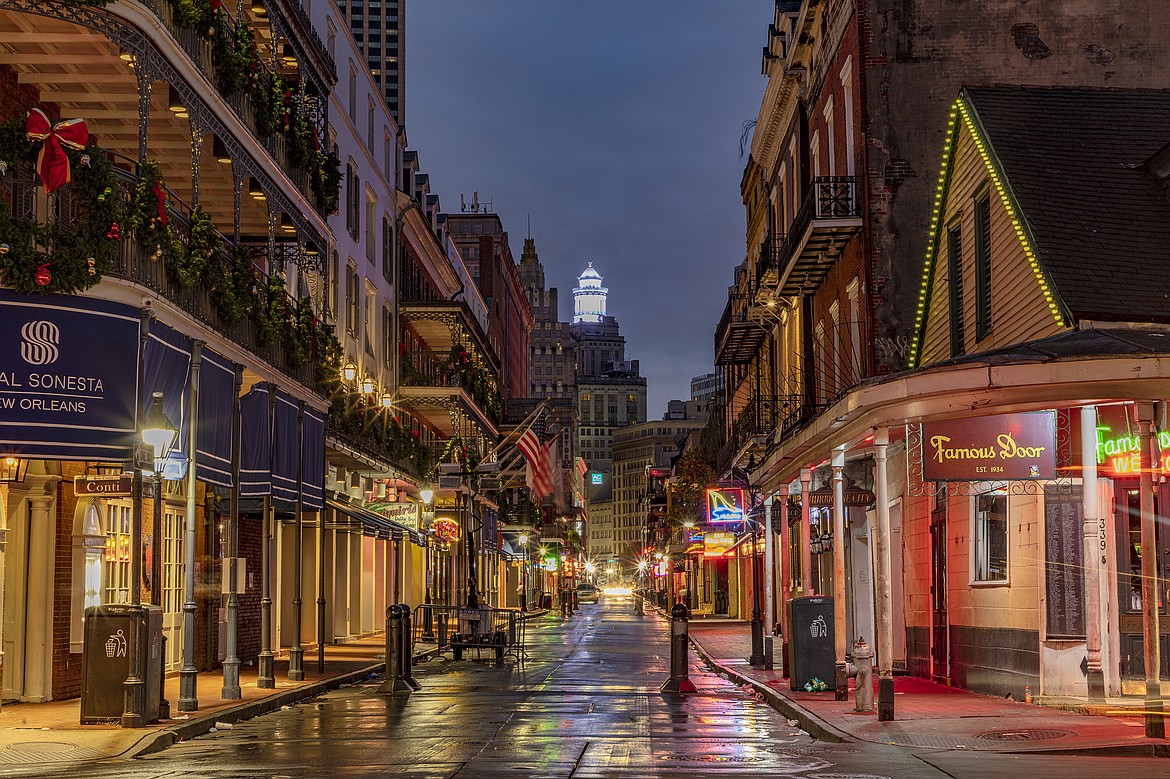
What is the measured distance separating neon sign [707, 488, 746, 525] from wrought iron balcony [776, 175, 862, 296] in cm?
1131

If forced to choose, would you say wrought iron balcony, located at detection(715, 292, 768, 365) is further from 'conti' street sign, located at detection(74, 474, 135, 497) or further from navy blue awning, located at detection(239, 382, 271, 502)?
'conti' street sign, located at detection(74, 474, 135, 497)

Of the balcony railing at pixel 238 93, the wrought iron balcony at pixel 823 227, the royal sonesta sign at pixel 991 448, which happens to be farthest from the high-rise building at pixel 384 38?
the royal sonesta sign at pixel 991 448

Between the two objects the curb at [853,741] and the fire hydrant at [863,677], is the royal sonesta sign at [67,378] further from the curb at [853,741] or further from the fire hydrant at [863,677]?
the fire hydrant at [863,677]

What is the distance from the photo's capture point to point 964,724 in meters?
15.5

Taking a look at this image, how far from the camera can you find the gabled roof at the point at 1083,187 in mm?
17453

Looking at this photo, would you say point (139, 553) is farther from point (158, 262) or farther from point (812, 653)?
point (812, 653)

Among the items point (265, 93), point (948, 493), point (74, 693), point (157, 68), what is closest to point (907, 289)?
point (948, 493)

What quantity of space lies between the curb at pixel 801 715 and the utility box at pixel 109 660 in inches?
286

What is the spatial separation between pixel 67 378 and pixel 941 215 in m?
13.1

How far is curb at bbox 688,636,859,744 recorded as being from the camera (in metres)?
15.0

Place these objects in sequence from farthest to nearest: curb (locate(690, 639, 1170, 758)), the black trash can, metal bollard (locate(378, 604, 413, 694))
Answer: metal bollard (locate(378, 604, 413, 694)) < the black trash can < curb (locate(690, 639, 1170, 758))

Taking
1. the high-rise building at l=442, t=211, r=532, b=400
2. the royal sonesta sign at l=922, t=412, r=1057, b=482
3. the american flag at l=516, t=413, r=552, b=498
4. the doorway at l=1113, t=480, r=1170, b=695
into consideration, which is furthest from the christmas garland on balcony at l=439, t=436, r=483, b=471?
the high-rise building at l=442, t=211, r=532, b=400

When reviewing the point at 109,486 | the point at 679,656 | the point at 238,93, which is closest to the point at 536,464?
the point at 679,656

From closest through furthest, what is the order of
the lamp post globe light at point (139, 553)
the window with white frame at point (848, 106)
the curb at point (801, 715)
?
the curb at point (801, 715) → the lamp post globe light at point (139, 553) → the window with white frame at point (848, 106)
